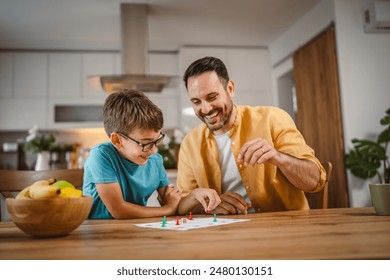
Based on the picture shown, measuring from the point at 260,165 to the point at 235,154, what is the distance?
0.09m

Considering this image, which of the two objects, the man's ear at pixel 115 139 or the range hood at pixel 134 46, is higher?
the range hood at pixel 134 46

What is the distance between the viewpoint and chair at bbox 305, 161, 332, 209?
118 centimetres

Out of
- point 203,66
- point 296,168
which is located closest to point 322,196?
point 296,168

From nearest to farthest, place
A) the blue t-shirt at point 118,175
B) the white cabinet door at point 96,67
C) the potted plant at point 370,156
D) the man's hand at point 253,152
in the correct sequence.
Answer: the man's hand at point 253,152 → the blue t-shirt at point 118,175 → the potted plant at point 370,156 → the white cabinet door at point 96,67

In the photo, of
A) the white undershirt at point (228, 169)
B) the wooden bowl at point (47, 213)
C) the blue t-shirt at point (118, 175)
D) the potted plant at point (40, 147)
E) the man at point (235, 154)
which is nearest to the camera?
the wooden bowl at point (47, 213)

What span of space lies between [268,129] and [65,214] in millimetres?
798

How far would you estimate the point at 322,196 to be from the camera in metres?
1.20

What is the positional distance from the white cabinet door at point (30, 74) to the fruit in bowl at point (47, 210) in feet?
11.4

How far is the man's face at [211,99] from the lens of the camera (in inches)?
44.6

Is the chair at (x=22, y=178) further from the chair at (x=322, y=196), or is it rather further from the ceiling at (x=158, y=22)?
the ceiling at (x=158, y=22)

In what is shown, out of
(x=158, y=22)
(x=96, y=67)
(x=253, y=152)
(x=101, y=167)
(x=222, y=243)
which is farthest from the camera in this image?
(x=96, y=67)

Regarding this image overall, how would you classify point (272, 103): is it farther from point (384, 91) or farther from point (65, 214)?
point (65, 214)

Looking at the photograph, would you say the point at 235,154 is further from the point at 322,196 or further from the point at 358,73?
the point at 358,73

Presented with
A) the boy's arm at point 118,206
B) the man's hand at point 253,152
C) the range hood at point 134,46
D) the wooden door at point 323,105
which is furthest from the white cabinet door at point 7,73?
the man's hand at point 253,152
